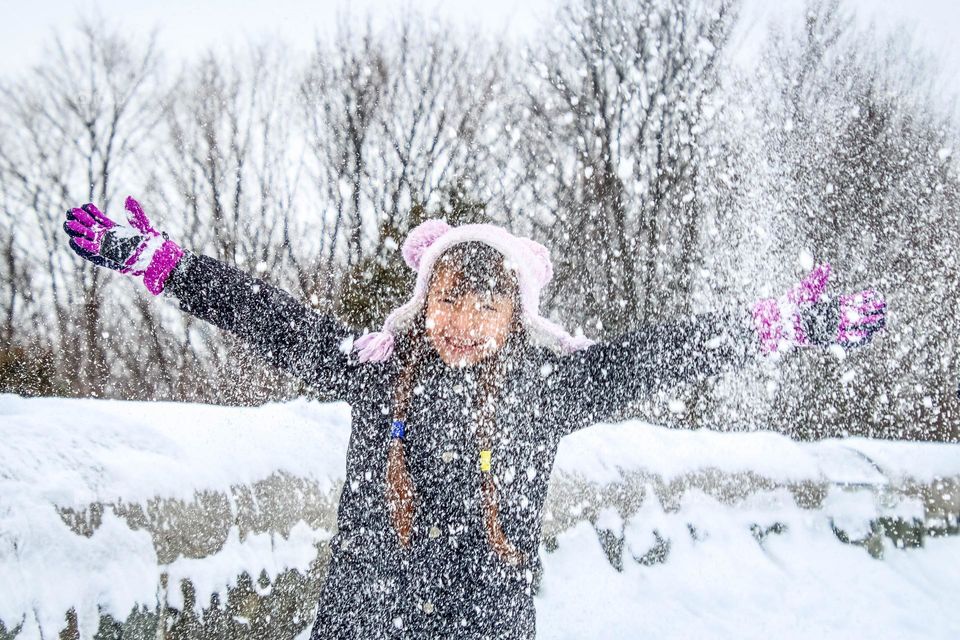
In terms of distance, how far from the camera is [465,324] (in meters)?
1.69

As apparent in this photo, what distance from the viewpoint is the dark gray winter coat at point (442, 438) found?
1567 millimetres

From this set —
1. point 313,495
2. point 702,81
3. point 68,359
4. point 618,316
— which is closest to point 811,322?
point 313,495

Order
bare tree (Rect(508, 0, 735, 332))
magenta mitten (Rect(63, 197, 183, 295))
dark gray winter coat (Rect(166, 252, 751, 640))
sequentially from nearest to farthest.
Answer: dark gray winter coat (Rect(166, 252, 751, 640)) < magenta mitten (Rect(63, 197, 183, 295)) < bare tree (Rect(508, 0, 735, 332))

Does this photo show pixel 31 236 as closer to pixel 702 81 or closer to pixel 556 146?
pixel 556 146

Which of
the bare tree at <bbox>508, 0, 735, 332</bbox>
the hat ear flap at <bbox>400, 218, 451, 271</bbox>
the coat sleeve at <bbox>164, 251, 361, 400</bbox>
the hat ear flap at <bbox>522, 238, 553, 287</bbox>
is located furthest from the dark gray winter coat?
the bare tree at <bbox>508, 0, 735, 332</bbox>

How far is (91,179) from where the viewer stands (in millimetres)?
12633

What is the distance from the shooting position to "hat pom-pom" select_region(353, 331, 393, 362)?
1.68m

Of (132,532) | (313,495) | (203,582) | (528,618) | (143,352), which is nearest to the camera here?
(528,618)

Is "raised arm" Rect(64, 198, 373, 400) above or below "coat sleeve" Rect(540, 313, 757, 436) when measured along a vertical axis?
above

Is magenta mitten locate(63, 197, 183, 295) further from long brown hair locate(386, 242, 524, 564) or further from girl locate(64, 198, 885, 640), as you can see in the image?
long brown hair locate(386, 242, 524, 564)

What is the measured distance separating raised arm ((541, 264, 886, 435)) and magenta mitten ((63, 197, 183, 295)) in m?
0.95

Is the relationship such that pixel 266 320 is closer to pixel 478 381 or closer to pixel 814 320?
pixel 478 381

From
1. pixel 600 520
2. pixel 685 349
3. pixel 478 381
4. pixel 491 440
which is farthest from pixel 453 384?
pixel 600 520

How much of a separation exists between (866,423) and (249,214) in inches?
403
